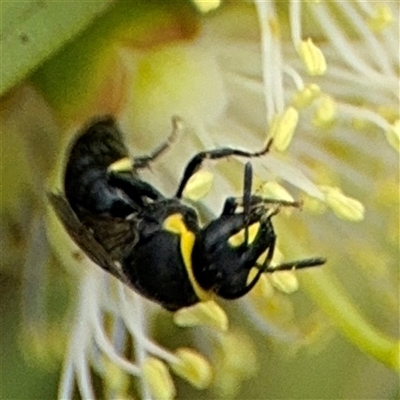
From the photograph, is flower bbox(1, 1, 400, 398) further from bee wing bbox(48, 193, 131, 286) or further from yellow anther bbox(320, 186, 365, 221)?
bee wing bbox(48, 193, 131, 286)

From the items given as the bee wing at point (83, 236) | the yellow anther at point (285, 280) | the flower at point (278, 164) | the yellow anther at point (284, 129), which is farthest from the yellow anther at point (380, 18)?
the bee wing at point (83, 236)

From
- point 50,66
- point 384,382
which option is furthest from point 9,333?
point 384,382

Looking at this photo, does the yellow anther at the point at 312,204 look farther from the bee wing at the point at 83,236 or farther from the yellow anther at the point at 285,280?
the bee wing at the point at 83,236

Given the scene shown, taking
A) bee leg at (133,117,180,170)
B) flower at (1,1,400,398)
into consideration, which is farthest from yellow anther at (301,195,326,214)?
bee leg at (133,117,180,170)

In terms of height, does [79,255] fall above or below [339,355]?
above

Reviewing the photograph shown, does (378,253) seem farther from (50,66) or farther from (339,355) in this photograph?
(50,66)
